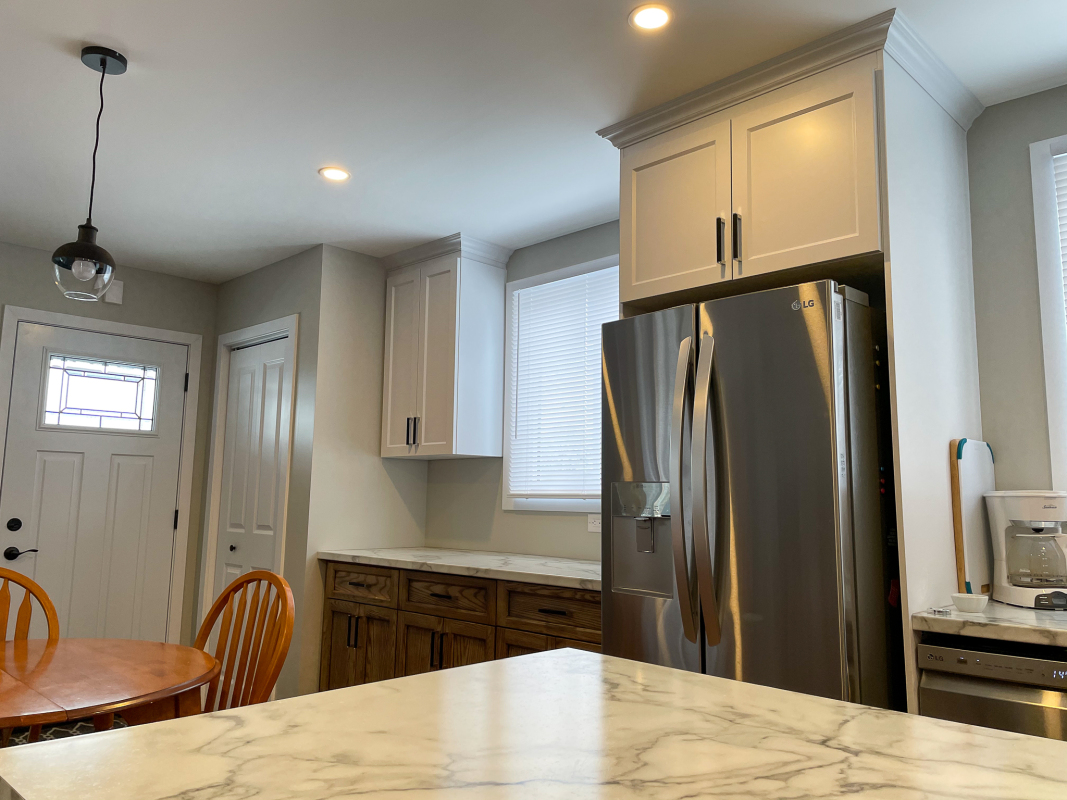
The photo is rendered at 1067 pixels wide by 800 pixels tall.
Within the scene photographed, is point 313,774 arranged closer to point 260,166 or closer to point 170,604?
point 260,166

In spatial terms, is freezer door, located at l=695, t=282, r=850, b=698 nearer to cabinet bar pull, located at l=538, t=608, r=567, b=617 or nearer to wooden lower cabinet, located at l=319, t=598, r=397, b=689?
cabinet bar pull, located at l=538, t=608, r=567, b=617

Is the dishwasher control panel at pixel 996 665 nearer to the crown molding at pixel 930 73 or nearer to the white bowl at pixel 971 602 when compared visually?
the white bowl at pixel 971 602

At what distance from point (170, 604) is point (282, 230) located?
92.2 inches

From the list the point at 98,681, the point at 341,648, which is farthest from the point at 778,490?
the point at 341,648

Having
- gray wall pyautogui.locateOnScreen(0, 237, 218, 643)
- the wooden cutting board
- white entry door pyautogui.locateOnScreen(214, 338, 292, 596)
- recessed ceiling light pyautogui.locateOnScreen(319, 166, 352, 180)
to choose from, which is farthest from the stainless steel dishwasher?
gray wall pyautogui.locateOnScreen(0, 237, 218, 643)

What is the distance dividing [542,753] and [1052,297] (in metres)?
2.40

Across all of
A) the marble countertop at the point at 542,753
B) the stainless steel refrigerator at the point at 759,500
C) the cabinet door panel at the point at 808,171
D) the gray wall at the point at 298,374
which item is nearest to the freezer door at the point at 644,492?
the stainless steel refrigerator at the point at 759,500

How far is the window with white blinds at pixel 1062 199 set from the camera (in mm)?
2408

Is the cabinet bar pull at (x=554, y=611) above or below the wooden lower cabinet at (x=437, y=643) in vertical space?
above

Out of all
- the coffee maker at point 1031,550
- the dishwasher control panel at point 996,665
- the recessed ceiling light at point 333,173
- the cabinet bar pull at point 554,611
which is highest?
the recessed ceiling light at point 333,173

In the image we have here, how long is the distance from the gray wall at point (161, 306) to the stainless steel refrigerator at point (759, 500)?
3.26m

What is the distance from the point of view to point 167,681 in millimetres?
1823

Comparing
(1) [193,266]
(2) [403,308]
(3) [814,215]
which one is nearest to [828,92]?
(3) [814,215]

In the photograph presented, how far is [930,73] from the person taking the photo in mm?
2314
